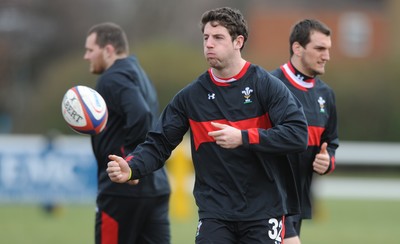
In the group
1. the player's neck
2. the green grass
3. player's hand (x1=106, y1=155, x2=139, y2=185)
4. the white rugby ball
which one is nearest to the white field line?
the green grass

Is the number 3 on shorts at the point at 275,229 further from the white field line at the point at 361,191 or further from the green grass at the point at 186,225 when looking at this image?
the white field line at the point at 361,191

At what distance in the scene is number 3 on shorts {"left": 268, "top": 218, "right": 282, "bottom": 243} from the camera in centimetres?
636

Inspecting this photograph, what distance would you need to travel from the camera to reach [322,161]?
7.44 metres

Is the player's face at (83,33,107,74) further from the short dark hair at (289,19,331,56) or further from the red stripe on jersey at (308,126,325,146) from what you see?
the red stripe on jersey at (308,126,325,146)

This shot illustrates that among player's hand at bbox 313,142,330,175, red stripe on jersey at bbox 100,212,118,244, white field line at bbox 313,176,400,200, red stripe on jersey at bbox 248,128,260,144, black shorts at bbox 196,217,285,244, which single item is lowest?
white field line at bbox 313,176,400,200

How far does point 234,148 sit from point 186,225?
8803 millimetres

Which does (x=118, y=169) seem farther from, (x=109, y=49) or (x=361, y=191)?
(x=361, y=191)

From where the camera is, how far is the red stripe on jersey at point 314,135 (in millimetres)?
7680

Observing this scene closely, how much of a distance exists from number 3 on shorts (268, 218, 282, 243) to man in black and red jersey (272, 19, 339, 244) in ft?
3.74

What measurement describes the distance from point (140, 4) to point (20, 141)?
3155 centimetres

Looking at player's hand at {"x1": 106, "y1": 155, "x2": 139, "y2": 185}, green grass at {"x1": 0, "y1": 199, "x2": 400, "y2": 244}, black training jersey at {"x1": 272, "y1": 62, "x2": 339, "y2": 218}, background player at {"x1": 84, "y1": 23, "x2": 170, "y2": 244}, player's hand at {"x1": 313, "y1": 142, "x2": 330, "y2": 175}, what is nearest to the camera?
player's hand at {"x1": 106, "y1": 155, "x2": 139, "y2": 185}

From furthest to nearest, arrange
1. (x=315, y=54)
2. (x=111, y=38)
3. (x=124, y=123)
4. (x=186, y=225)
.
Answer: (x=186, y=225) → (x=111, y=38) → (x=124, y=123) → (x=315, y=54)

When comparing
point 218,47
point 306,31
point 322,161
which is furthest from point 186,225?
point 218,47

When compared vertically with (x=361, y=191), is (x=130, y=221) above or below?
above
